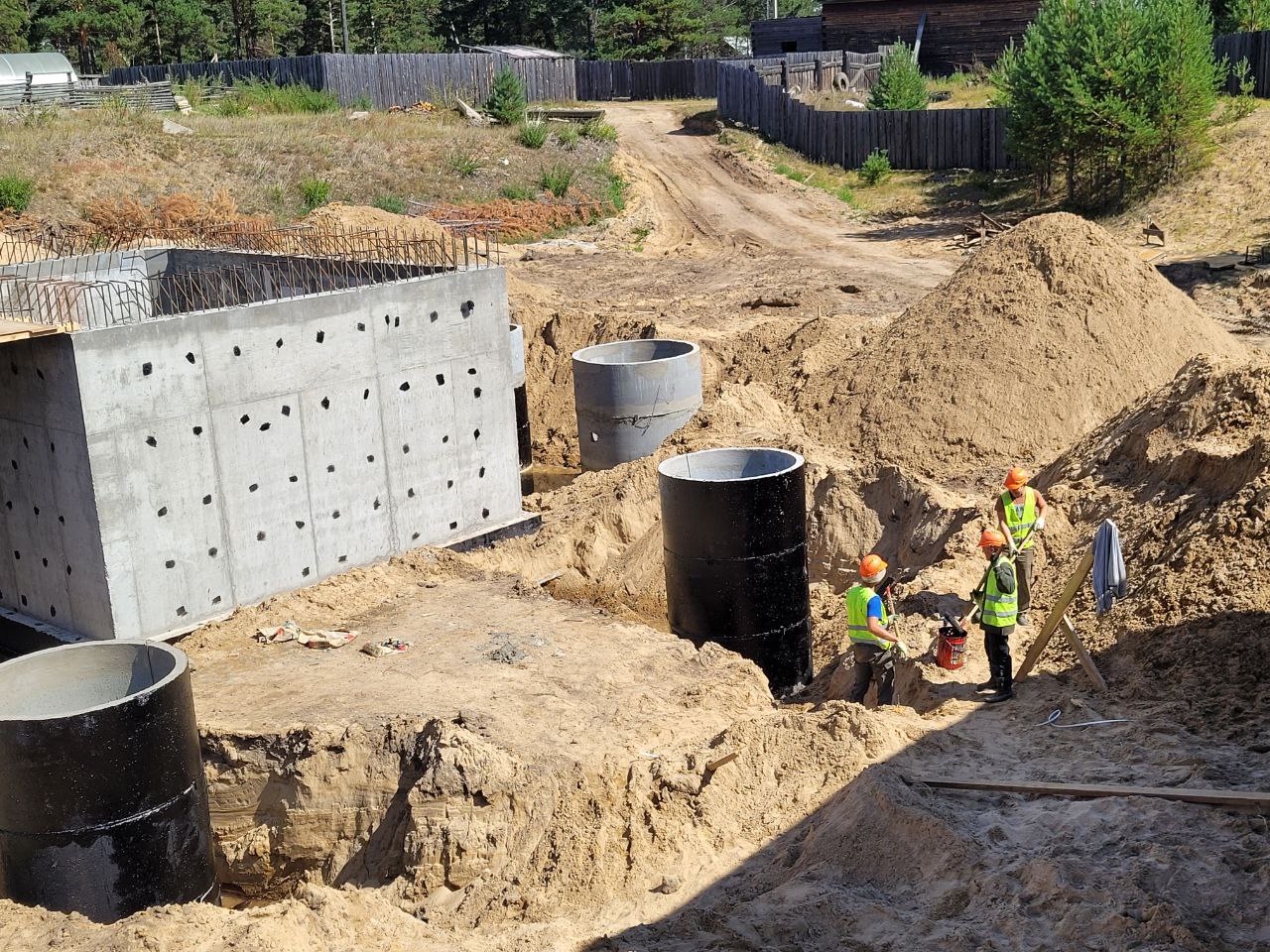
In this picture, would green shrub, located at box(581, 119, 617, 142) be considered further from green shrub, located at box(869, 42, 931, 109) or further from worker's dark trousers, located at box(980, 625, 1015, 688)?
worker's dark trousers, located at box(980, 625, 1015, 688)

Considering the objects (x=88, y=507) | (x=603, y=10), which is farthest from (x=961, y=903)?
(x=603, y=10)

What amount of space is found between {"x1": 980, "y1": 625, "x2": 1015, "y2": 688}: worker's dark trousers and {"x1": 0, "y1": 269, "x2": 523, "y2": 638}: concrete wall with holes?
679cm

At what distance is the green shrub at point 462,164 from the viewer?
119ft

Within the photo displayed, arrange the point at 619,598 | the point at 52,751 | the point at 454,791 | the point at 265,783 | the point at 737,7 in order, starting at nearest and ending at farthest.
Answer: the point at 52,751
the point at 454,791
the point at 265,783
the point at 619,598
the point at 737,7

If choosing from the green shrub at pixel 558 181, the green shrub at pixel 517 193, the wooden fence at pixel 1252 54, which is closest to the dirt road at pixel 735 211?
the green shrub at pixel 558 181

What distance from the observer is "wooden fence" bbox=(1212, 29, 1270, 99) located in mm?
33344

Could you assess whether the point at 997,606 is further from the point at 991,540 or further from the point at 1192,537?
the point at 1192,537

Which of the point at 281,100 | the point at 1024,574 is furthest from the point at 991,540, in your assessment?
the point at 281,100

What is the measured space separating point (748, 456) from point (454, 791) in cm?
486

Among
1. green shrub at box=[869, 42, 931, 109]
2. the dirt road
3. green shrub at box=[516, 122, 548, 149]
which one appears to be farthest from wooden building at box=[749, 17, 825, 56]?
Answer: green shrub at box=[516, 122, 548, 149]

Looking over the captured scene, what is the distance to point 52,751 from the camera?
8383 mm

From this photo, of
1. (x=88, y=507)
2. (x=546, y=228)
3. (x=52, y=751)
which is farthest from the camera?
(x=546, y=228)

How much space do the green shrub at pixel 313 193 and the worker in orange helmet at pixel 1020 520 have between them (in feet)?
83.0

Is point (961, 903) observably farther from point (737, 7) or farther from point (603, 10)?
point (737, 7)
